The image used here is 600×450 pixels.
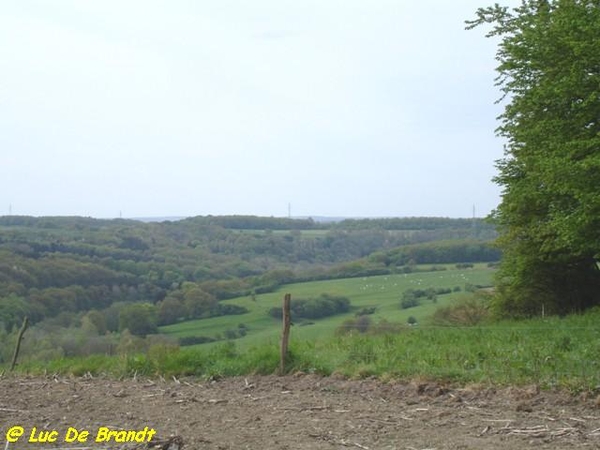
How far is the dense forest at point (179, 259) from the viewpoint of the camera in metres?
48.5

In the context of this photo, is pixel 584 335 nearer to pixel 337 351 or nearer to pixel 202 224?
pixel 337 351

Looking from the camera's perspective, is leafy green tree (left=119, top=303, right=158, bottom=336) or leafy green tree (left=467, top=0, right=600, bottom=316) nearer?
leafy green tree (left=467, top=0, right=600, bottom=316)

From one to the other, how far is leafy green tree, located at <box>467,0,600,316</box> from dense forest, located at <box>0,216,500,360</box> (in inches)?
215

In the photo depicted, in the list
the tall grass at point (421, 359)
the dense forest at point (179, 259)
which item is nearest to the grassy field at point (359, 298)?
the dense forest at point (179, 259)

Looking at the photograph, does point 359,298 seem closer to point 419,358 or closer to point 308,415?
point 419,358

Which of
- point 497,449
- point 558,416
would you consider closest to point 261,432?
point 497,449

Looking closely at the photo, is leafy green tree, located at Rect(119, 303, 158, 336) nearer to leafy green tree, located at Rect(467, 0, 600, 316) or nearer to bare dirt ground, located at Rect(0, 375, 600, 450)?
leafy green tree, located at Rect(467, 0, 600, 316)

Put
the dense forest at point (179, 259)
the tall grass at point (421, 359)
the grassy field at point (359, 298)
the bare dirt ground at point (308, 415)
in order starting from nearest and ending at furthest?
1. the bare dirt ground at point (308, 415)
2. the tall grass at point (421, 359)
3. the grassy field at point (359, 298)
4. the dense forest at point (179, 259)

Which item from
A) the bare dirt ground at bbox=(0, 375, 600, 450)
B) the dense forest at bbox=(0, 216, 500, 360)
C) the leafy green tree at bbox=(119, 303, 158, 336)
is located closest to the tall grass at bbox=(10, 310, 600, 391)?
the bare dirt ground at bbox=(0, 375, 600, 450)

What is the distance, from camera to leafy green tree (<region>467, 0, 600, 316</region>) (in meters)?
17.6

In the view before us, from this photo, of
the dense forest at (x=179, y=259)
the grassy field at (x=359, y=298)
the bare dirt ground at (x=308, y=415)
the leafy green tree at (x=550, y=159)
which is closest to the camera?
the bare dirt ground at (x=308, y=415)

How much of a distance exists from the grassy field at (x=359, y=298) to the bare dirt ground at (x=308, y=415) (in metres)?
25.1

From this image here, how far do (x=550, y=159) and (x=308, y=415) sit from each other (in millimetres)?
10914

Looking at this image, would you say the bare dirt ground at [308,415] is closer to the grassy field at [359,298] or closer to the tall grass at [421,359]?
the tall grass at [421,359]
